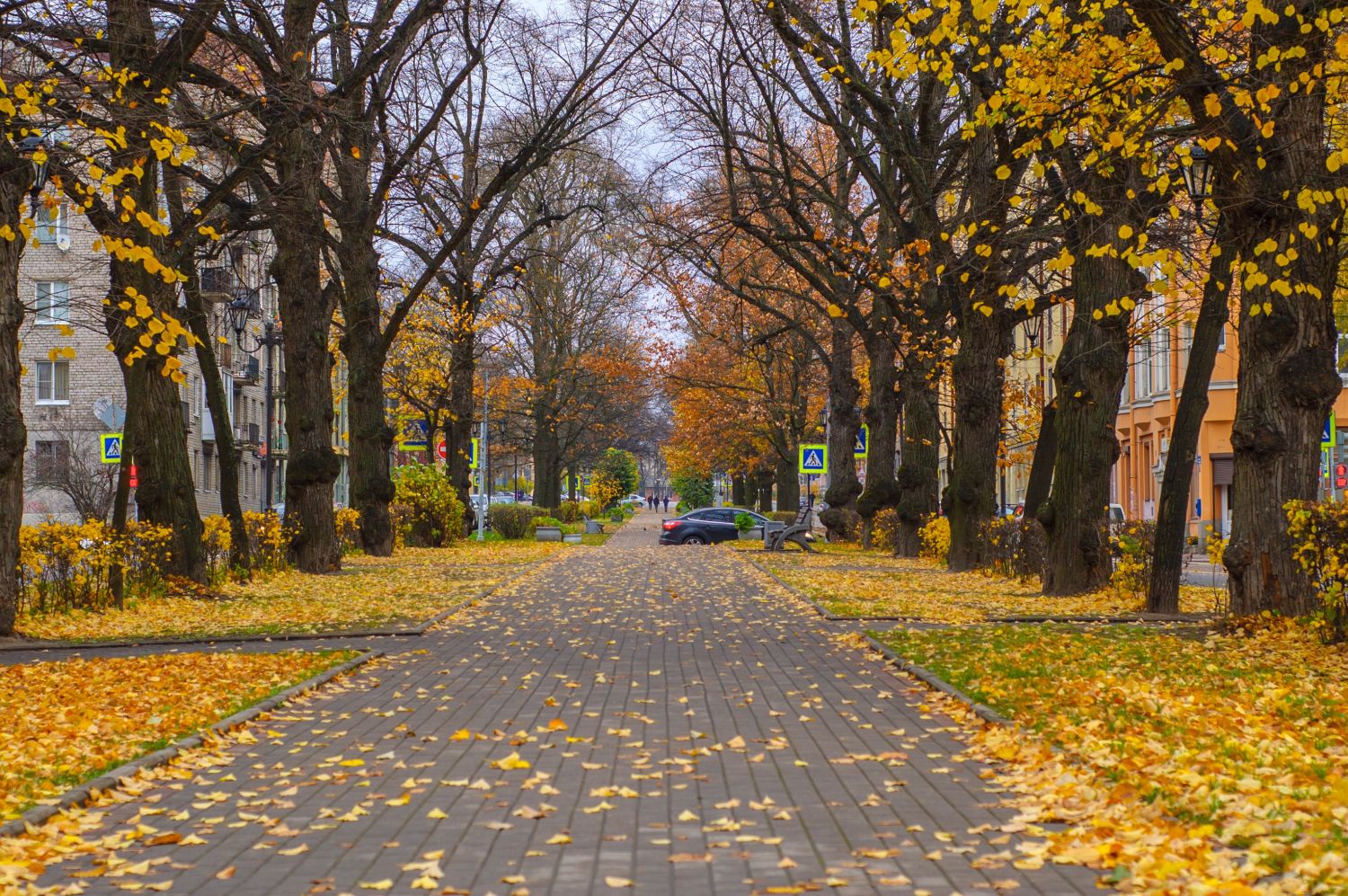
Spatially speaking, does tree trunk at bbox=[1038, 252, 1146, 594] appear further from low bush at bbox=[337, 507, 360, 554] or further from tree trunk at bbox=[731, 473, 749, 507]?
tree trunk at bbox=[731, 473, 749, 507]

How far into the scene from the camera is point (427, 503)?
1667 inches

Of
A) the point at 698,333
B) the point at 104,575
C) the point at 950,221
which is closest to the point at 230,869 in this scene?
the point at 104,575

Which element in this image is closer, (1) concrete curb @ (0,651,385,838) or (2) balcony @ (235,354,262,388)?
(1) concrete curb @ (0,651,385,838)

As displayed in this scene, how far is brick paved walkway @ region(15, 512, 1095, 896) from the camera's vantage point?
238 inches

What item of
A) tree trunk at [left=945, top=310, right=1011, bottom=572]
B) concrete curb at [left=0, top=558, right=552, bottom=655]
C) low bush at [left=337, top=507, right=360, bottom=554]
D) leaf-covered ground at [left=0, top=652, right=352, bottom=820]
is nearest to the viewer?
leaf-covered ground at [left=0, top=652, right=352, bottom=820]

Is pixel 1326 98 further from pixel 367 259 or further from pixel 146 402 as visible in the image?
pixel 367 259

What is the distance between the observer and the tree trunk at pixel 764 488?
2928 inches

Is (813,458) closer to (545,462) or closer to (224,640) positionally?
(545,462)

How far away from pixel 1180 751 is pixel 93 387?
52.1m

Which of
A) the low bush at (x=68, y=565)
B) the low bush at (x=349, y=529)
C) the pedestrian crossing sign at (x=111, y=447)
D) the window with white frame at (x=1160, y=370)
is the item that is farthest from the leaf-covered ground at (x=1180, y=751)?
the window with white frame at (x=1160, y=370)

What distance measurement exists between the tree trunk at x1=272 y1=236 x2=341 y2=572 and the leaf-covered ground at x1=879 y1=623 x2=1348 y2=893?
50.9 feet

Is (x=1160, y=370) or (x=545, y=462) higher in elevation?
(x=1160, y=370)

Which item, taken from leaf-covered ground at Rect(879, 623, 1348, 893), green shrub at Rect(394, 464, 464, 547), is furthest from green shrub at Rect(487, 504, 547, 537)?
leaf-covered ground at Rect(879, 623, 1348, 893)

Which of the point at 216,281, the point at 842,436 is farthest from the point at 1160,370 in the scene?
the point at 216,281
